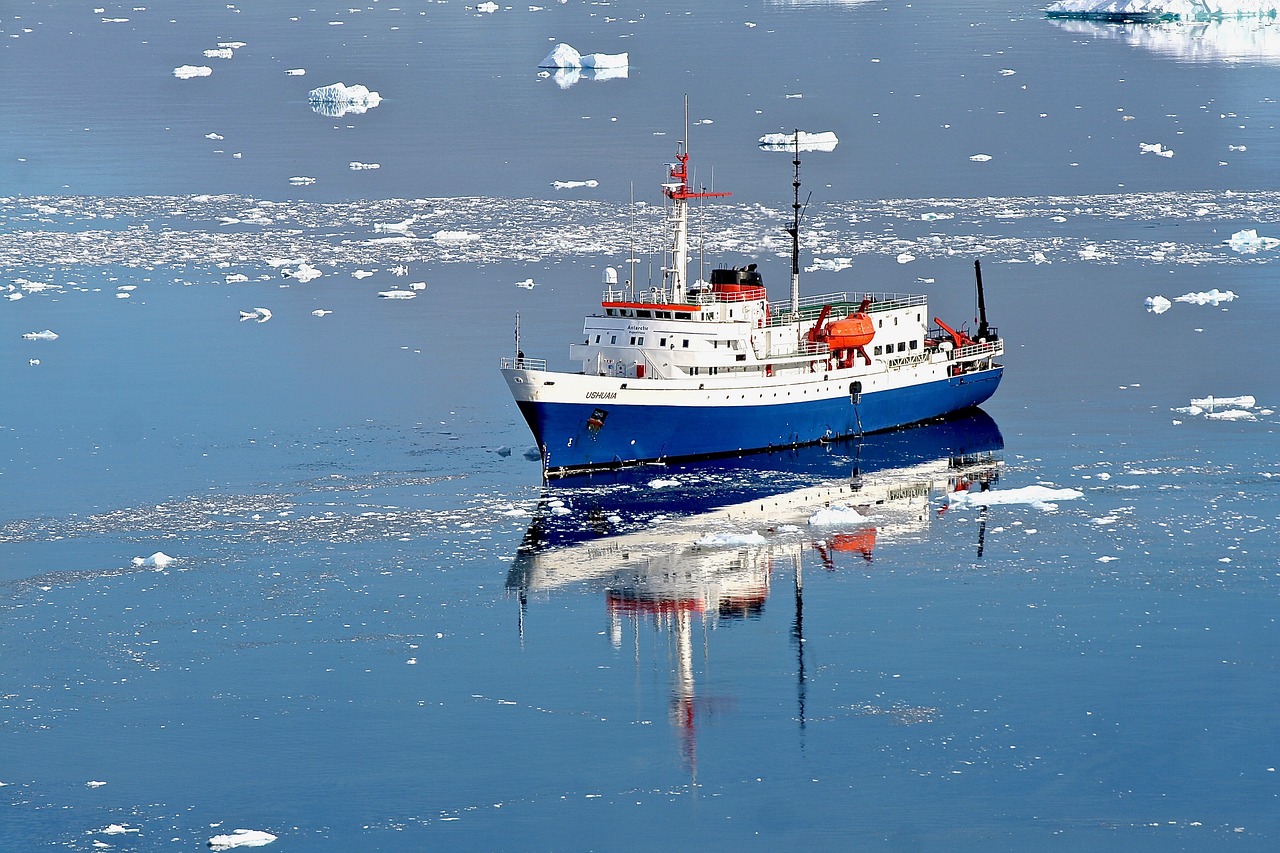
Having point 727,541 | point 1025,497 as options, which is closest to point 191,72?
point 1025,497

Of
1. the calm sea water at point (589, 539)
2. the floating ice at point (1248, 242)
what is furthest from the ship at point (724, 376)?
the floating ice at point (1248, 242)

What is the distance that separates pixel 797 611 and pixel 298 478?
35.2 feet

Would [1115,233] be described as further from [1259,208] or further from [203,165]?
[203,165]

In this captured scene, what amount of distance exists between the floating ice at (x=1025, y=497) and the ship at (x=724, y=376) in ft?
15.5

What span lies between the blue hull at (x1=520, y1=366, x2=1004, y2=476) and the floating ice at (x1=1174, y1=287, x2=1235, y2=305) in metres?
13.2

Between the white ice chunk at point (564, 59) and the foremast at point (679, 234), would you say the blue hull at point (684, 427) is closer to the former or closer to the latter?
the foremast at point (679, 234)

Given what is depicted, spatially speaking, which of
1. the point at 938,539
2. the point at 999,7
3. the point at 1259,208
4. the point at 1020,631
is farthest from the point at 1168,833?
the point at 999,7

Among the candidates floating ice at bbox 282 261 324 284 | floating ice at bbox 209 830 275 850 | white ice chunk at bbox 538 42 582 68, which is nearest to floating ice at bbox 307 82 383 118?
white ice chunk at bbox 538 42 582 68

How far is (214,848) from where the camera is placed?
68.2ft

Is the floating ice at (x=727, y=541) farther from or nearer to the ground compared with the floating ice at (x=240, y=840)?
farther from the ground

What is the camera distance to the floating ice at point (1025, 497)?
1330 inches

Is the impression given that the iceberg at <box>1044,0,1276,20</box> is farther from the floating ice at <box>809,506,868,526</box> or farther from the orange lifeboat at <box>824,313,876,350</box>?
the floating ice at <box>809,506,868,526</box>

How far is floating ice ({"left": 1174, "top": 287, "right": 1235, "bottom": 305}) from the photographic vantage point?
4922 cm

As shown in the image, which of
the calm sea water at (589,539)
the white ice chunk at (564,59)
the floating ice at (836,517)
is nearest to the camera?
the calm sea water at (589,539)
